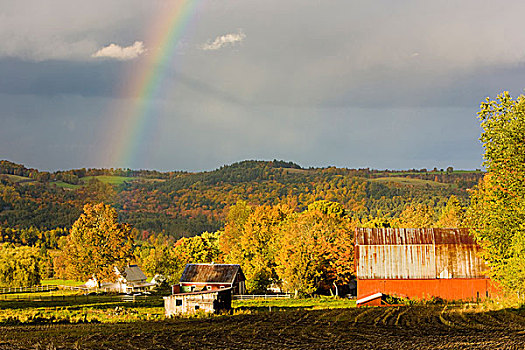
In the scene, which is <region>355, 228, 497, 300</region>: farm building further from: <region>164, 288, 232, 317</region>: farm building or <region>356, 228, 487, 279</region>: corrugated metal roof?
<region>164, 288, 232, 317</region>: farm building

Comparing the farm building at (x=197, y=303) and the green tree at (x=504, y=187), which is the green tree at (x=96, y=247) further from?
the green tree at (x=504, y=187)

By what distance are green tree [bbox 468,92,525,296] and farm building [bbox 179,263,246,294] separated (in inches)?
1107

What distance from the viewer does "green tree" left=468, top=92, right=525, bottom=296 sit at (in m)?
38.1

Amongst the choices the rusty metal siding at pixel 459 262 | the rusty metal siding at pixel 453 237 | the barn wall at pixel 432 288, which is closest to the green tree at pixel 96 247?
the barn wall at pixel 432 288

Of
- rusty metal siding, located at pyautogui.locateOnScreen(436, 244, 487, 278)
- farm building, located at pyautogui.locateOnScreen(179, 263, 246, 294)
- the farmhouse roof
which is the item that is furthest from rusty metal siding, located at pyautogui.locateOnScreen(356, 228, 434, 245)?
→ the farmhouse roof

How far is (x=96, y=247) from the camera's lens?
67.6 m

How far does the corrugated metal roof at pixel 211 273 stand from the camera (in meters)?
61.9

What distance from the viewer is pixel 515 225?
3825 centimetres

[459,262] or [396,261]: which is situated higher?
[396,261]

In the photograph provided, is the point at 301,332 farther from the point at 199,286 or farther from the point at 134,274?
the point at 134,274

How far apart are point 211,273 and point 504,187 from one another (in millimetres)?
33080

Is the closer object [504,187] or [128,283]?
[504,187]

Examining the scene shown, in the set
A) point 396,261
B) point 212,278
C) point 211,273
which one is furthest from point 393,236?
point 211,273

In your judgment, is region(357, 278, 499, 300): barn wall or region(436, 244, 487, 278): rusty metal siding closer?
region(357, 278, 499, 300): barn wall
